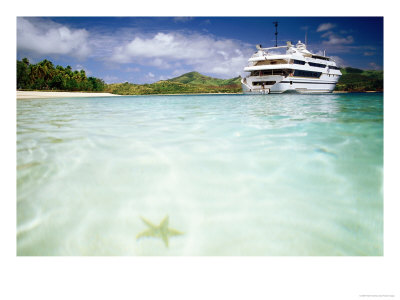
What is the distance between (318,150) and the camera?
2881 mm

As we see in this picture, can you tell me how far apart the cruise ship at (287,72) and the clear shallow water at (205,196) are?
20.8 m

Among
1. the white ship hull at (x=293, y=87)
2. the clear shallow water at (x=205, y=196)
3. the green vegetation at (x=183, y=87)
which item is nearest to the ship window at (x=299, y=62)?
the white ship hull at (x=293, y=87)

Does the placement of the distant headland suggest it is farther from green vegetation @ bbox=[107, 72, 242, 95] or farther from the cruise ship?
the cruise ship

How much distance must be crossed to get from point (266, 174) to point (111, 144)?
2242 millimetres

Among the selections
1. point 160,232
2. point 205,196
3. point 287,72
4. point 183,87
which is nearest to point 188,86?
point 183,87

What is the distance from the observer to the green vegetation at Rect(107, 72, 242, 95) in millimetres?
22484

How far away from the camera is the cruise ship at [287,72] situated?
21938mm

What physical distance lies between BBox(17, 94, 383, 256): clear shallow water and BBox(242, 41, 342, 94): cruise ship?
68.2 ft

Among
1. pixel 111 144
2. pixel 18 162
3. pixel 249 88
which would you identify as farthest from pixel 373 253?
pixel 249 88

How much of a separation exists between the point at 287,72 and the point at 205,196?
23477mm

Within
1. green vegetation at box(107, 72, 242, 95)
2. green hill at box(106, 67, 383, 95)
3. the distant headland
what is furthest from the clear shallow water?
green vegetation at box(107, 72, 242, 95)

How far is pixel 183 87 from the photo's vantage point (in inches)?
1187

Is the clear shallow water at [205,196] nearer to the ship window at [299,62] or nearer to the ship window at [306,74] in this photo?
the ship window at [306,74]

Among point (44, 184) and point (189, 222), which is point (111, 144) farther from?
point (189, 222)
